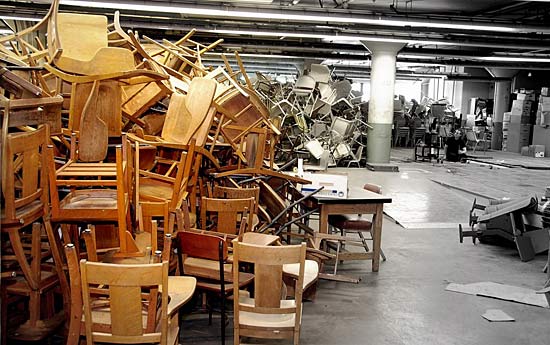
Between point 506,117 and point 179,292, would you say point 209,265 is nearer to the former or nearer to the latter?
point 179,292

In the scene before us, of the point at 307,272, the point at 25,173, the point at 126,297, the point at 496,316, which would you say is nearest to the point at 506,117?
the point at 496,316

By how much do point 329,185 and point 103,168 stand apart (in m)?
2.18

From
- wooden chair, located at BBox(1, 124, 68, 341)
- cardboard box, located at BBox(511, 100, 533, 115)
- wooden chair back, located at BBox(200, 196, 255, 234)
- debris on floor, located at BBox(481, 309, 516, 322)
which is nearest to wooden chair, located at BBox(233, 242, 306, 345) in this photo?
wooden chair back, located at BBox(200, 196, 255, 234)

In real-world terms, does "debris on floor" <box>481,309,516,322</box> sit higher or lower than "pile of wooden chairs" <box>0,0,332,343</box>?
lower

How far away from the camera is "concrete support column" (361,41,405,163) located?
1233cm

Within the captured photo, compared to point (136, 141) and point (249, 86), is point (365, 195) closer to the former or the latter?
point (249, 86)

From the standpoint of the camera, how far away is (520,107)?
18000 mm

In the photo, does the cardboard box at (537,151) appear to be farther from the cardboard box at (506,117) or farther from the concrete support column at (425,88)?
the concrete support column at (425,88)

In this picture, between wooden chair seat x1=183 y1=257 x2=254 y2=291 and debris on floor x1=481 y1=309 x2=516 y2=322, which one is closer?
wooden chair seat x1=183 y1=257 x2=254 y2=291

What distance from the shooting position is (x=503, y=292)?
437 cm

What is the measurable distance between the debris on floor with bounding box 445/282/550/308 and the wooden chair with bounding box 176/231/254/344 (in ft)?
7.26

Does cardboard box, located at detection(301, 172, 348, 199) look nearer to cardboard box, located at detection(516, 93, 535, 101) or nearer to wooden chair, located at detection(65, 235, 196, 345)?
wooden chair, located at detection(65, 235, 196, 345)

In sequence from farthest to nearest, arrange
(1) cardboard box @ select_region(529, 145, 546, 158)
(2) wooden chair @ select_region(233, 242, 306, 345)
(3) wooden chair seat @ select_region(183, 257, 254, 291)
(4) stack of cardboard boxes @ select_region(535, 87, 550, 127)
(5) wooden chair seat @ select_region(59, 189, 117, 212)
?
(1) cardboard box @ select_region(529, 145, 546, 158)
(4) stack of cardboard boxes @ select_region(535, 87, 550, 127)
(3) wooden chair seat @ select_region(183, 257, 254, 291)
(5) wooden chair seat @ select_region(59, 189, 117, 212)
(2) wooden chair @ select_region(233, 242, 306, 345)

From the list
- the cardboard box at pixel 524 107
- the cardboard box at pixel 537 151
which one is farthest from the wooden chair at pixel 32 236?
the cardboard box at pixel 524 107
